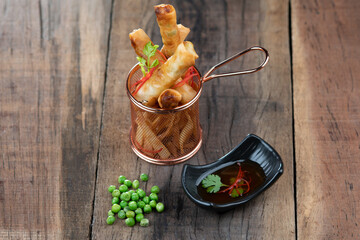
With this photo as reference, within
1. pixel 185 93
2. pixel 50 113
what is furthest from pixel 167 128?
pixel 50 113

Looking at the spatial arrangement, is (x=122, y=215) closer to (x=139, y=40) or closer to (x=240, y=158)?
(x=240, y=158)

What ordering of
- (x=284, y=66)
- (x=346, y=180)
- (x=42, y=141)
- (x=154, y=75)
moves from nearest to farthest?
(x=154, y=75) < (x=346, y=180) < (x=42, y=141) < (x=284, y=66)

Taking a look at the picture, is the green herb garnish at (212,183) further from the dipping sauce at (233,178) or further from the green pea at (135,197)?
the green pea at (135,197)

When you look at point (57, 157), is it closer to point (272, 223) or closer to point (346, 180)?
point (272, 223)

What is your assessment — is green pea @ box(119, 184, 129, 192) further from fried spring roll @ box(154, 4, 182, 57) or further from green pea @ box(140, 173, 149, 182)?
fried spring roll @ box(154, 4, 182, 57)

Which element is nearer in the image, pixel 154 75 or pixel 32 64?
pixel 154 75

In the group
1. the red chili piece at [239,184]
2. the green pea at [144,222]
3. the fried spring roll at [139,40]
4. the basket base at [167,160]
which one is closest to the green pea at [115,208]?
the green pea at [144,222]

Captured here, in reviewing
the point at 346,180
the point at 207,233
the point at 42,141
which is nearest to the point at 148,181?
the point at 207,233
